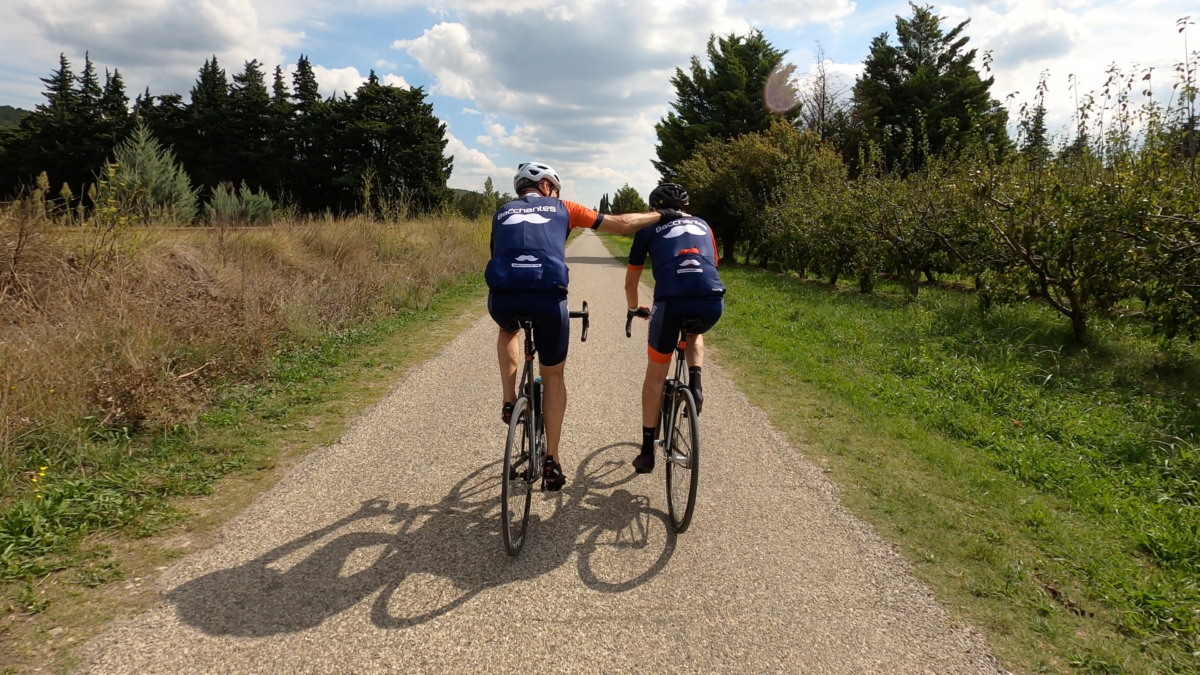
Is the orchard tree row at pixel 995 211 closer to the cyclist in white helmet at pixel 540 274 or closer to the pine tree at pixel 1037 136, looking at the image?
the pine tree at pixel 1037 136

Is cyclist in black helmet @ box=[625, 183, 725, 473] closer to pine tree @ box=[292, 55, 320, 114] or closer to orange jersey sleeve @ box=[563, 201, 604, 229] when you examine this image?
orange jersey sleeve @ box=[563, 201, 604, 229]

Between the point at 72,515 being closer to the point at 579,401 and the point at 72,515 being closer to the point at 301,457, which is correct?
the point at 301,457

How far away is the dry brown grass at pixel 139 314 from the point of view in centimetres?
417

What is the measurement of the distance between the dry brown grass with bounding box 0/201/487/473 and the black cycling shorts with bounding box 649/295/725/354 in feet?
12.1

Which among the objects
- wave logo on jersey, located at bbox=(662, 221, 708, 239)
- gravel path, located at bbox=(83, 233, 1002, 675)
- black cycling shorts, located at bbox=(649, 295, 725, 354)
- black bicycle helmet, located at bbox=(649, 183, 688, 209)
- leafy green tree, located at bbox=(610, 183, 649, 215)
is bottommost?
gravel path, located at bbox=(83, 233, 1002, 675)

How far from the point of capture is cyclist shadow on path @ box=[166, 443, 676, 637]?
2.63 metres

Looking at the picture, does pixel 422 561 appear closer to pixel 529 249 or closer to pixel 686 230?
pixel 529 249

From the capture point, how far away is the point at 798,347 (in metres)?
8.46

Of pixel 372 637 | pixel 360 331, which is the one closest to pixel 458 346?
pixel 360 331

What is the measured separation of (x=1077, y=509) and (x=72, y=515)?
5992mm

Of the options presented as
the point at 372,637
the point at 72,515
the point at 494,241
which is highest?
the point at 494,241

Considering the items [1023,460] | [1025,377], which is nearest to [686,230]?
[1023,460]

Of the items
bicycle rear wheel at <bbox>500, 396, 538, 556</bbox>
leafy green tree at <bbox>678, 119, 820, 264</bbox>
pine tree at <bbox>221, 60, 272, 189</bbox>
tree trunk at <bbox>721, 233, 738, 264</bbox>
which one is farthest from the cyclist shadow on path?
pine tree at <bbox>221, 60, 272, 189</bbox>

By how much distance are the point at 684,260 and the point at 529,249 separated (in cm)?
94
